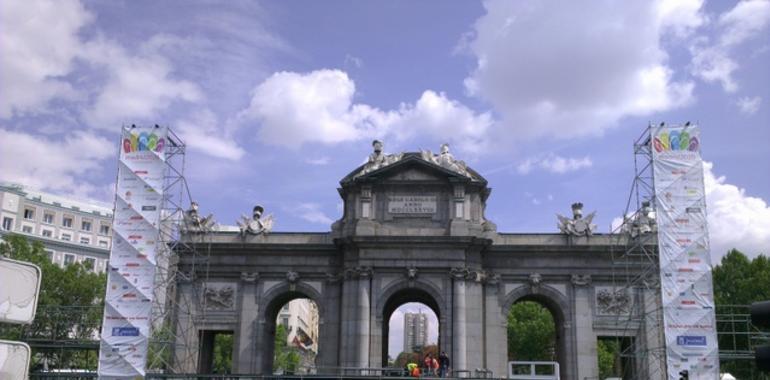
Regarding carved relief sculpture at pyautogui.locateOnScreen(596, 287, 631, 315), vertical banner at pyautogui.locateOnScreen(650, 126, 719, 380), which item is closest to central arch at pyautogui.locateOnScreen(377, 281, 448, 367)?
carved relief sculpture at pyautogui.locateOnScreen(596, 287, 631, 315)

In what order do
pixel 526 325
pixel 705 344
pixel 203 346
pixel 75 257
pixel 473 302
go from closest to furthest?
pixel 705 344 < pixel 473 302 < pixel 203 346 < pixel 526 325 < pixel 75 257

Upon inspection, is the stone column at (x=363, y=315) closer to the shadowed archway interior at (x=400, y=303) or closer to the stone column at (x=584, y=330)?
the shadowed archway interior at (x=400, y=303)

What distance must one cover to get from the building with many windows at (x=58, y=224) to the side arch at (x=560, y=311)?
66.2 metres

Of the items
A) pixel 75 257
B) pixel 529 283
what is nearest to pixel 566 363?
pixel 529 283

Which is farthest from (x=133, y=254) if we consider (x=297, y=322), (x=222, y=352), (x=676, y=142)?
(x=297, y=322)

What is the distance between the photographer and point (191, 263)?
47094mm

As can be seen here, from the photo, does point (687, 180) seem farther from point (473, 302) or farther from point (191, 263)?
point (191, 263)

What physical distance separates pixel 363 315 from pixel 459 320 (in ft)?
18.3

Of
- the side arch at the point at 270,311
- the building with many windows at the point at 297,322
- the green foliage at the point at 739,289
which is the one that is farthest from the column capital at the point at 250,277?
the building with many windows at the point at 297,322

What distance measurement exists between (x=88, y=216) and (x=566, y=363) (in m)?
84.1

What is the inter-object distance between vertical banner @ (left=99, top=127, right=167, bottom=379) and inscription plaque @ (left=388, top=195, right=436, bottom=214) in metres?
13.7

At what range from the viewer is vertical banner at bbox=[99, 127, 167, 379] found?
38156mm

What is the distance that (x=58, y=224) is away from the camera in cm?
10488

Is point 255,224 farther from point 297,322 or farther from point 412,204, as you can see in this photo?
point 297,322
